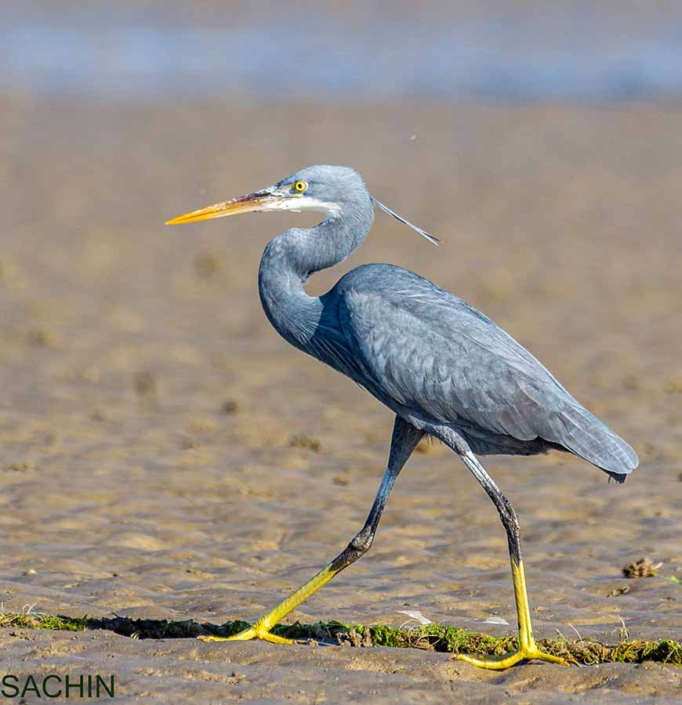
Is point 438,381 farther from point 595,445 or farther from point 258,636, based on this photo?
point 258,636

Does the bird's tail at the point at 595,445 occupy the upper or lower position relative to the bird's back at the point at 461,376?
lower

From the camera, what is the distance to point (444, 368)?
5293 millimetres

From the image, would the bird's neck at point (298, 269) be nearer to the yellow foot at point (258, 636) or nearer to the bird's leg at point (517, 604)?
the bird's leg at point (517, 604)

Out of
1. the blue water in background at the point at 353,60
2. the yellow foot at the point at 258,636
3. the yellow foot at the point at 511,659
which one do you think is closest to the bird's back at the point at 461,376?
the yellow foot at the point at 511,659

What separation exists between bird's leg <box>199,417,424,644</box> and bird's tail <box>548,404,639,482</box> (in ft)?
2.06

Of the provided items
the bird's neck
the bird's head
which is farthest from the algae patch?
the bird's head

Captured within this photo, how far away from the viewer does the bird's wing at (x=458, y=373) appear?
525 cm

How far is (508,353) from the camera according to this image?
5.38 m

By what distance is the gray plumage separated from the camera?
5.26 metres

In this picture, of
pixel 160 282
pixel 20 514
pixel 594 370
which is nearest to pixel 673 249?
pixel 594 370

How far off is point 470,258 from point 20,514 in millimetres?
7140

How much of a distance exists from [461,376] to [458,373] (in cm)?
2

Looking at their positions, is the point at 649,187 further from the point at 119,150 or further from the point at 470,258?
the point at 119,150

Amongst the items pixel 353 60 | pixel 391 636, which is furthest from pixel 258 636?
pixel 353 60
